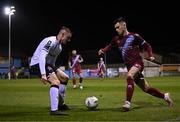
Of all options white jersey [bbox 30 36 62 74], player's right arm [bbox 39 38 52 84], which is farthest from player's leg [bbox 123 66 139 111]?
player's right arm [bbox 39 38 52 84]

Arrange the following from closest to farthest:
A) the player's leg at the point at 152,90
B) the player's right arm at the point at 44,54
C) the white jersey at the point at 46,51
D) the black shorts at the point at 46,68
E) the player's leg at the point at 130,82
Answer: the player's right arm at the point at 44,54, the white jersey at the point at 46,51, the black shorts at the point at 46,68, the player's leg at the point at 130,82, the player's leg at the point at 152,90

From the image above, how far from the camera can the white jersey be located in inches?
412

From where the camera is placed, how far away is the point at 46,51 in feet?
34.6

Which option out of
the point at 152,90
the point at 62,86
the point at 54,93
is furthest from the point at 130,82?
the point at 54,93

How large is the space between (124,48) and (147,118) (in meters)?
2.96

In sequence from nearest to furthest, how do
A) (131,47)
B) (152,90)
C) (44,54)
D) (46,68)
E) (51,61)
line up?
(44,54), (46,68), (51,61), (131,47), (152,90)

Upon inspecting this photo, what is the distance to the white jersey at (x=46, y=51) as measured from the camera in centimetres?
1046

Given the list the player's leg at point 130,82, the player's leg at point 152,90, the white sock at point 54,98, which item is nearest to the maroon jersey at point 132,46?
the player's leg at point 130,82

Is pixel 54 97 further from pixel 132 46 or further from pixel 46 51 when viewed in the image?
pixel 132 46

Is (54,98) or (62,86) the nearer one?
(54,98)

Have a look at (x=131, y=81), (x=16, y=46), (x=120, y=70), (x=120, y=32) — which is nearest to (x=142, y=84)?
(x=131, y=81)

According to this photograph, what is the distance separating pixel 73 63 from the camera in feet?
89.2

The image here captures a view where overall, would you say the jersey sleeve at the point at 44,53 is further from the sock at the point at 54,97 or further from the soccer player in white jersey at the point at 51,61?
the sock at the point at 54,97

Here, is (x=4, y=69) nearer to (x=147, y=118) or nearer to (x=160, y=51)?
(x=160, y=51)
